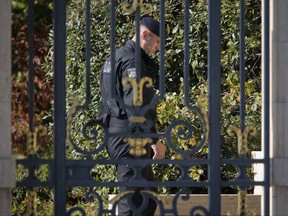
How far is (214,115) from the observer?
22.3 ft

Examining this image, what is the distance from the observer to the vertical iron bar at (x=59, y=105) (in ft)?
22.0

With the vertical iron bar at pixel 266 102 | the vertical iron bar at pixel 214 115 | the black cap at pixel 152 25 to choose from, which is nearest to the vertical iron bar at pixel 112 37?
the vertical iron bar at pixel 214 115

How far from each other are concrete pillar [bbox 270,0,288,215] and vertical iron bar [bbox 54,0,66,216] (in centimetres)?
139

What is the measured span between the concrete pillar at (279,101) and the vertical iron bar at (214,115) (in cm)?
36

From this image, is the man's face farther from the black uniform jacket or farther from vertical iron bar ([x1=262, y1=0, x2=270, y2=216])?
vertical iron bar ([x1=262, y1=0, x2=270, y2=216])

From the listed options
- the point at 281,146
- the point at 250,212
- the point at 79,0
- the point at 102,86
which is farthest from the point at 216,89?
the point at 79,0

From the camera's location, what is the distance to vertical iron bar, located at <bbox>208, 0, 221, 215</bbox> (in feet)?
22.3

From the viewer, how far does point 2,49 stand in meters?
6.46

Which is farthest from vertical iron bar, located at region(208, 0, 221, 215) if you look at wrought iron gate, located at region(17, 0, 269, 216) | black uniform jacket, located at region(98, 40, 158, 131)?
black uniform jacket, located at region(98, 40, 158, 131)

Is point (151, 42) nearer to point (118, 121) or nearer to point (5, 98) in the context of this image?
point (118, 121)

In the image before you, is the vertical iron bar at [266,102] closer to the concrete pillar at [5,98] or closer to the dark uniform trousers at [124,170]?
the dark uniform trousers at [124,170]

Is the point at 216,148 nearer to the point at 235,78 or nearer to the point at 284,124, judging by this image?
the point at 284,124

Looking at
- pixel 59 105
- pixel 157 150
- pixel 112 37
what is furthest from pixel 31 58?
pixel 157 150

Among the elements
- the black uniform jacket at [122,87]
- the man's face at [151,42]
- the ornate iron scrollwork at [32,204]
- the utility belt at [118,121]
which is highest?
the man's face at [151,42]
